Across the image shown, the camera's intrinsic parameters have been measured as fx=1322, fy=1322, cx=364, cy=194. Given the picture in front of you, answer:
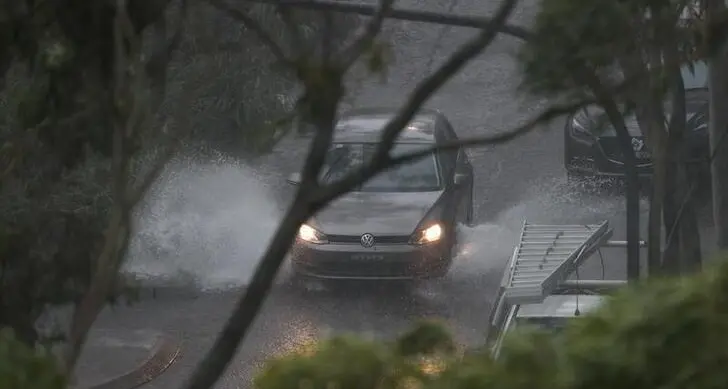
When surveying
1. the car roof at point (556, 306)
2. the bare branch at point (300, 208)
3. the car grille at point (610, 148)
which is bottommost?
the car grille at point (610, 148)

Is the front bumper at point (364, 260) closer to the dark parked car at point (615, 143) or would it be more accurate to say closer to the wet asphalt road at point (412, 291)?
the wet asphalt road at point (412, 291)

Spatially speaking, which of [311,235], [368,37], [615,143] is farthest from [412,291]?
[368,37]

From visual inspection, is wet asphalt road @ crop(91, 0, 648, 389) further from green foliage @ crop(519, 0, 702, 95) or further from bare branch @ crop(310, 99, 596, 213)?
bare branch @ crop(310, 99, 596, 213)

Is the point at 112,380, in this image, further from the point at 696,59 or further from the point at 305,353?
the point at 305,353

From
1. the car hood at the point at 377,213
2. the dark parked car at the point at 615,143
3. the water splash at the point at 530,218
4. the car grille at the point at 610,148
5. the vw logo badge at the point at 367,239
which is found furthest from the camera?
the water splash at the point at 530,218

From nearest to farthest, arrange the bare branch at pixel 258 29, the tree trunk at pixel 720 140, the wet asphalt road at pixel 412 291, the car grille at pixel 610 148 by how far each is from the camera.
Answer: the bare branch at pixel 258 29 → the tree trunk at pixel 720 140 → the wet asphalt road at pixel 412 291 → the car grille at pixel 610 148

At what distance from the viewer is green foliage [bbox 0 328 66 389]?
327 cm

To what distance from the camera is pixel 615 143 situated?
13062 mm

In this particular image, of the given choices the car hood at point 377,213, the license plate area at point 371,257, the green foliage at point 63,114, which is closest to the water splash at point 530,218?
the car hood at point 377,213

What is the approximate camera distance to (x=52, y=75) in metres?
4.34

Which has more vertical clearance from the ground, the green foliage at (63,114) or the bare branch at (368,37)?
the bare branch at (368,37)

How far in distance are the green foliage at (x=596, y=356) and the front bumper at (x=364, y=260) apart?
8719 mm

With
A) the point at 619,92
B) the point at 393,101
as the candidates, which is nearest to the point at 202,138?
the point at 393,101

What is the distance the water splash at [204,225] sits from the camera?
13555mm
